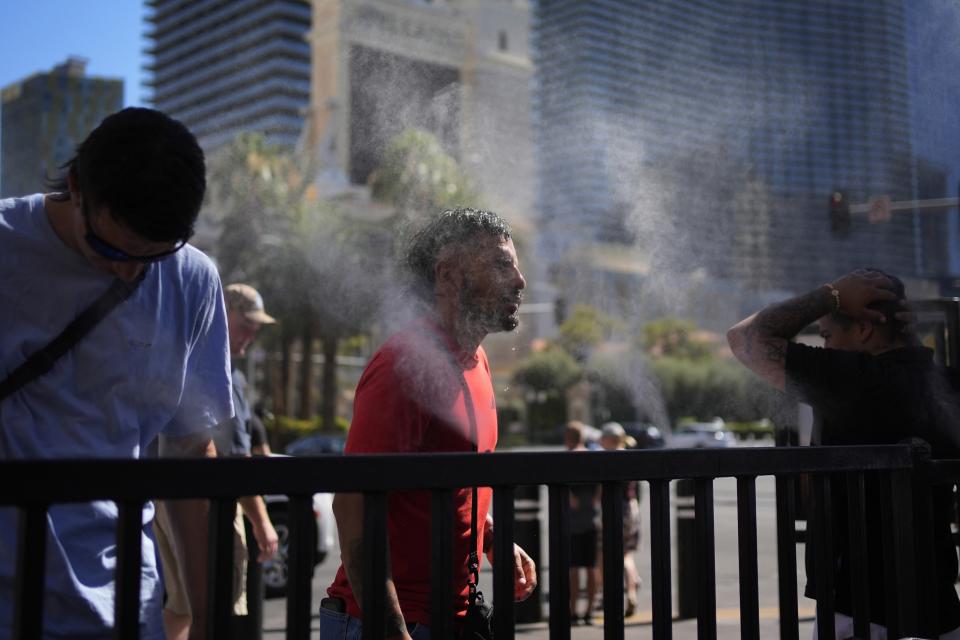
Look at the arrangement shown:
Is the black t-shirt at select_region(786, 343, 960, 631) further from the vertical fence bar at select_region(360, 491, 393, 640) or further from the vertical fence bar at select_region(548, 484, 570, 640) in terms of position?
the vertical fence bar at select_region(360, 491, 393, 640)

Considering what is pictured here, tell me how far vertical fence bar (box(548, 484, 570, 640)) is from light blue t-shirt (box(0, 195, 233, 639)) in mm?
746

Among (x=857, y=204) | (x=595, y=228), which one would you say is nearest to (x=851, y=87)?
(x=857, y=204)

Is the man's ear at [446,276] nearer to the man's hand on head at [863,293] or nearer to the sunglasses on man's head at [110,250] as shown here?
the sunglasses on man's head at [110,250]

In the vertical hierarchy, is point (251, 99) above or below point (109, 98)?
above

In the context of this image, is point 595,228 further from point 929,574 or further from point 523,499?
point 929,574

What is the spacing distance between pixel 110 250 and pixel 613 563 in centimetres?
115

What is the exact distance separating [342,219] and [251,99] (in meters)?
3.15

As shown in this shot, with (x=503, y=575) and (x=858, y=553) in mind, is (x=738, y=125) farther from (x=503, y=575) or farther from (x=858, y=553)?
(x=503, y=575)

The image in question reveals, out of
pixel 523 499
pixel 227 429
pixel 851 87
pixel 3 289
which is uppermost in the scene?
pixel 851 87

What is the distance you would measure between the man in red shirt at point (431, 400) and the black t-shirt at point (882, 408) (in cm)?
94

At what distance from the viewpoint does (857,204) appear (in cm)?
499

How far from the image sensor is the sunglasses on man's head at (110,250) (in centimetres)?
170

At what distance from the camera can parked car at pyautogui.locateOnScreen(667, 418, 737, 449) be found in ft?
135

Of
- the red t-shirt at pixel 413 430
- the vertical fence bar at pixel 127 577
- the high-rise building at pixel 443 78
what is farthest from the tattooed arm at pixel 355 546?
the high-rise building at pixel 443 78
